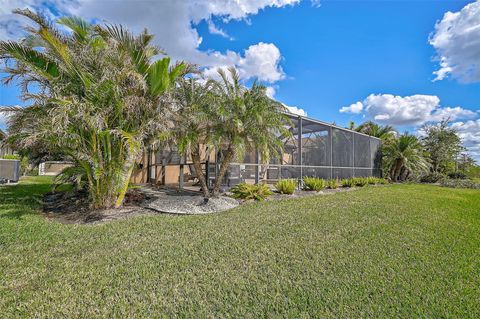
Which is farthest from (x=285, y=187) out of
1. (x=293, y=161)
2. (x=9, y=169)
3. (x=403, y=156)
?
(x=9, y=169)

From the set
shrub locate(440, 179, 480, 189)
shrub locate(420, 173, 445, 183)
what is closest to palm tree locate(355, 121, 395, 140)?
shrub locate(420, 173, 445, 183)

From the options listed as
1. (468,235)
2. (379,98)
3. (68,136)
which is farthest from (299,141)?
(379,98)

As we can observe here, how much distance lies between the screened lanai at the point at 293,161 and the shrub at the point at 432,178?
653 centimetres

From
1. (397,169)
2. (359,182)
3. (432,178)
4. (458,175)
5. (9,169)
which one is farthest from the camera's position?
(458,175)

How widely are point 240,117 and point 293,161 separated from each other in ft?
14.9

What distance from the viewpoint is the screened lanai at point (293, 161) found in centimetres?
914

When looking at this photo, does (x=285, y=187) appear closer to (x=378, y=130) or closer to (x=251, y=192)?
→ (x=251, y=192)

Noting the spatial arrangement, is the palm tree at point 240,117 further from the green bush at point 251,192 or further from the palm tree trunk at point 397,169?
the palm tree trunk at point 397,169

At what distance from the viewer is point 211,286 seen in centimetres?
250

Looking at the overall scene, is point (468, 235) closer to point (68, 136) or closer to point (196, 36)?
point (68, 136)

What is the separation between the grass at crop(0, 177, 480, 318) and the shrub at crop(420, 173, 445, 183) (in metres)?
15.7

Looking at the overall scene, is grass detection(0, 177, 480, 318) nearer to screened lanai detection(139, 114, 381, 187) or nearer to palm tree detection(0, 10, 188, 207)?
palm tree detection(0, 10, 188, 207)

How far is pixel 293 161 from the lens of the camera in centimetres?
1084

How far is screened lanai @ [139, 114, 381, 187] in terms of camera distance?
914 cm
